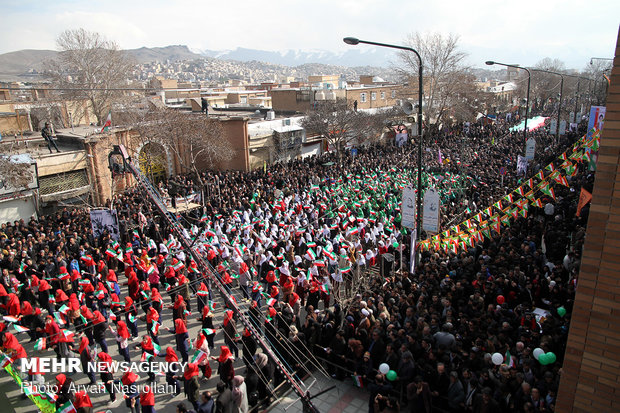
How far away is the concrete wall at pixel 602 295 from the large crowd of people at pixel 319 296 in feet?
5.26

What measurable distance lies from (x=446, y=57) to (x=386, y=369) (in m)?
35.2

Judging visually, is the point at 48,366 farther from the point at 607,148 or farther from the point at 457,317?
the point at 607,148

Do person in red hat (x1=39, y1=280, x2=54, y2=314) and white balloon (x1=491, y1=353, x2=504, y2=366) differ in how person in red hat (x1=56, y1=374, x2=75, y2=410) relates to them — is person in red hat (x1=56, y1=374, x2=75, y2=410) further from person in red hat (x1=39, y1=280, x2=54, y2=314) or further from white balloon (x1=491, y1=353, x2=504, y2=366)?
white balloon (x1=491, y1=353, x2=504, y2=366)

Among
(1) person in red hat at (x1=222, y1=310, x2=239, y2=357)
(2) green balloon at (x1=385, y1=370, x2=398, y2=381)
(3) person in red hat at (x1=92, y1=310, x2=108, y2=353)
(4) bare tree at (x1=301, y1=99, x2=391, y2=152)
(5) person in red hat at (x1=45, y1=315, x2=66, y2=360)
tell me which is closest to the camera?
(2) green balloon at (x1=385, y1=370, x2=398, y2=381)

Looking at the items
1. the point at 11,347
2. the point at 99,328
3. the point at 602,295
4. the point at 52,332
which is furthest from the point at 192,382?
the point at 602,295

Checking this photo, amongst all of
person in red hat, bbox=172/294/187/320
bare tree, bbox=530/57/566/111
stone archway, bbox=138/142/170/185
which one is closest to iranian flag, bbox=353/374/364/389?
person in red hat, bbox=172/294/187/320

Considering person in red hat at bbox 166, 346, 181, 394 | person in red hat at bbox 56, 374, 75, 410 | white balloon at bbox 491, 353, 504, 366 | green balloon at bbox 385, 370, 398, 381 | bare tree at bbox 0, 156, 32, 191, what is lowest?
person in red hat at bbox 166, 346, 181, 394

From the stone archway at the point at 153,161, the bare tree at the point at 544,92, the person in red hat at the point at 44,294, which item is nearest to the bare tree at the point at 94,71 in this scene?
the stone archway at the point at 153,161

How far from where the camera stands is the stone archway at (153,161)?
2572 centimetres

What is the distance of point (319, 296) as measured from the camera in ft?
38.4

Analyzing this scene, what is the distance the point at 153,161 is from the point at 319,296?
64.3 ft

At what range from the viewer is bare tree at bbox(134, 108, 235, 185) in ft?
79.5

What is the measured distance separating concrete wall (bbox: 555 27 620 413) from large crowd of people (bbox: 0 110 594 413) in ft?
5.26

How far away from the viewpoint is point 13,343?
8625 millimetres
